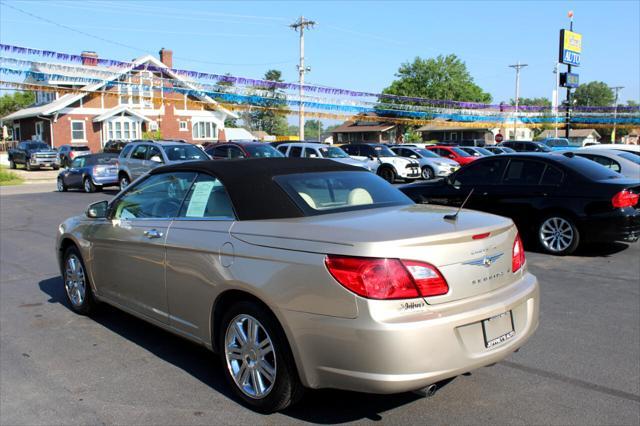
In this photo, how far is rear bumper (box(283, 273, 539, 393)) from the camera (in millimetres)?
2979

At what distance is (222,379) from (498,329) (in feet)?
6.61

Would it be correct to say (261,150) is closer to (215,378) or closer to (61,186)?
(61,186)

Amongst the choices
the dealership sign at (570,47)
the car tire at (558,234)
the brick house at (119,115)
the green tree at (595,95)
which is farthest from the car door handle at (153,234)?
the green tree at (595,95)

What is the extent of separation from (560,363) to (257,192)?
8.76 feet

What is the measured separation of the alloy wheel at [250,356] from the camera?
3.51m

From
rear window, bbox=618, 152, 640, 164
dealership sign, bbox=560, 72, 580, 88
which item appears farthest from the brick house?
rear window, bbox=618, 152, 640, 164

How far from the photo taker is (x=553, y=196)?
8625mm

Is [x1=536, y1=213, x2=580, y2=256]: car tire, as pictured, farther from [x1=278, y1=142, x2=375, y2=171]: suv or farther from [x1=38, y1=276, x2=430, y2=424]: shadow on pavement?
[x1=278, y1=142, x2=375, y2=171]: suv

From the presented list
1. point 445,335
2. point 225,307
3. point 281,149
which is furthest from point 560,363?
point 281,149

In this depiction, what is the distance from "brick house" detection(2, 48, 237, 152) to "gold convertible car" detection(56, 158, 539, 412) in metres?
38.2

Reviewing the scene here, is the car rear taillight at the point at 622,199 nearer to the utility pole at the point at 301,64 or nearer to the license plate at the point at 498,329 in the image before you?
the license plate at the point at 498,329

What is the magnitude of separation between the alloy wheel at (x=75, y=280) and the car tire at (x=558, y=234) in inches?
259

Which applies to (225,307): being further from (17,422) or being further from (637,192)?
(637,192)

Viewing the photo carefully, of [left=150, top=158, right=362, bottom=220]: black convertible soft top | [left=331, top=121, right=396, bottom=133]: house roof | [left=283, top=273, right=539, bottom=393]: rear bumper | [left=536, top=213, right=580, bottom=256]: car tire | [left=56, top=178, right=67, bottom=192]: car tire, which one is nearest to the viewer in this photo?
[left=283, top=273, right=539, bottom=393]: rear bumper
